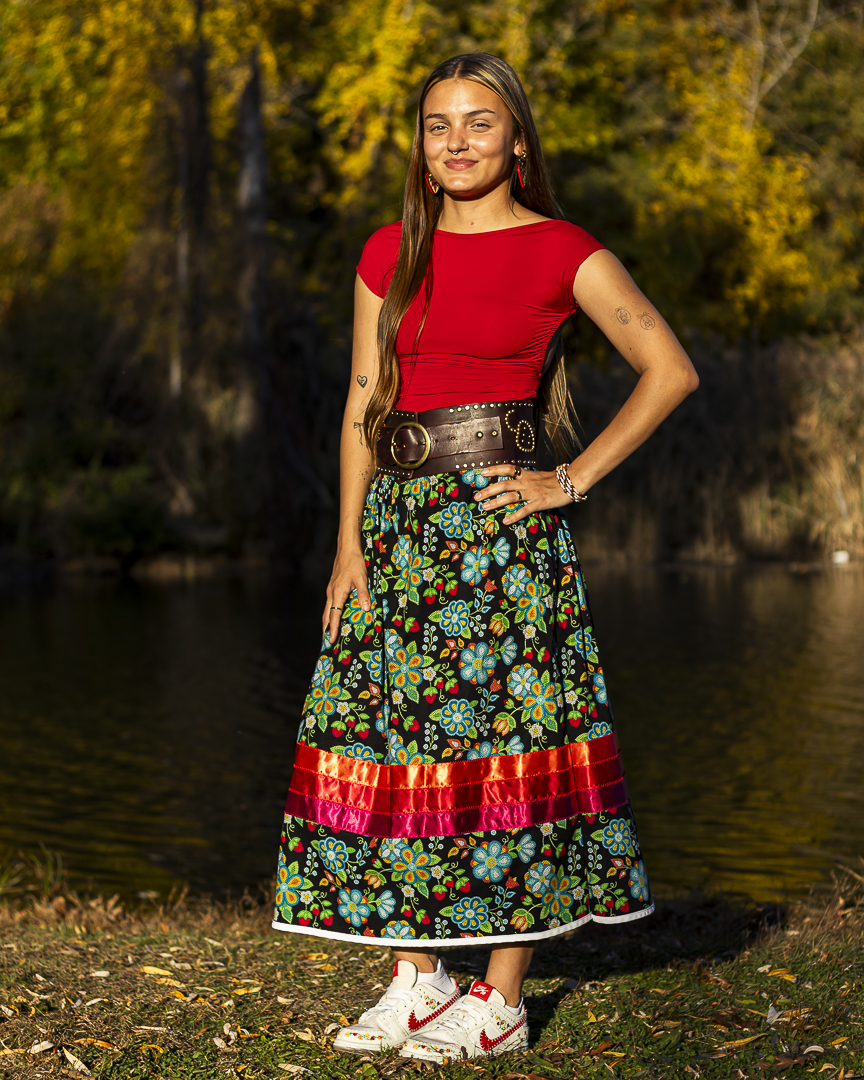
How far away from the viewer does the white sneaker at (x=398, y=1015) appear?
2.96 meters

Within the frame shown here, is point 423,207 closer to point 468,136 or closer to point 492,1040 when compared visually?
point 468,136

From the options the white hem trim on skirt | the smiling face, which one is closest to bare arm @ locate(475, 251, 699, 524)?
the smiling face

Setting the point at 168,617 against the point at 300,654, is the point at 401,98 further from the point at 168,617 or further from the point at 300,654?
the point at 300,654

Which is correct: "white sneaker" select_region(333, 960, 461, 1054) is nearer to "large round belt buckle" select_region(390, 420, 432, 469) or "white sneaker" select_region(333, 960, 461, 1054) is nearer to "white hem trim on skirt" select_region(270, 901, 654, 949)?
"white hem trim on skirt" select_region(270, 901, 654, 949)

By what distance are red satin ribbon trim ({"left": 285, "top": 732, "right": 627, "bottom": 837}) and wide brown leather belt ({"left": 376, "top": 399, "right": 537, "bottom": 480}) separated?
23.5 inches

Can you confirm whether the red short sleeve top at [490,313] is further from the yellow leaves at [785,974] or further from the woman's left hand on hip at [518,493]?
the yellow leaves at [785,974]

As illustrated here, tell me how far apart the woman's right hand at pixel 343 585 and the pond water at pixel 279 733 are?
2487 mm

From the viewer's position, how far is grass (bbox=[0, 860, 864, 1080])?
292 centimetres

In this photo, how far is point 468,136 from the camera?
2.96 m

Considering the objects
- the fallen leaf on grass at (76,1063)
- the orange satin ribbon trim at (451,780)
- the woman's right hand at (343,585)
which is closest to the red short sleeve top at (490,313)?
the woman's right hand at (343,585)

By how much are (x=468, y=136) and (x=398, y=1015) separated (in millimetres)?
1788

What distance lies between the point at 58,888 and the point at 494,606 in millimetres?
2938

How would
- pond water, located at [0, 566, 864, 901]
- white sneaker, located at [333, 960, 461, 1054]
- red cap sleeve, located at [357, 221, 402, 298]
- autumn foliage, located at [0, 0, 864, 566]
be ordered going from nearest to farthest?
1. white sneaker, located at [333, 960, 461, 1054]
2. red cap sleeve, located at [357, 221, 402, 298]
3. pond water, located at [0, 566, 864, 901]
4. autumn foliage, located at [0, 0, 864, 566]

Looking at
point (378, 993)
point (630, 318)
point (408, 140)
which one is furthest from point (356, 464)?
point (408, 140)
